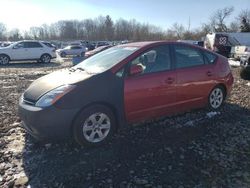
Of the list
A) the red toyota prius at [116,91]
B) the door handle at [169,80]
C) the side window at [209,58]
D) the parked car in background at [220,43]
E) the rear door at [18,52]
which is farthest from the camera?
the parked car in background at [220,43]

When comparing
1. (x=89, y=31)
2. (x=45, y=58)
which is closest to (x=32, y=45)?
(x=45, y=58)

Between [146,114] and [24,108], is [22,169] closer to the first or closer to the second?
[24,108]

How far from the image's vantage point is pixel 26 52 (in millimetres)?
20922

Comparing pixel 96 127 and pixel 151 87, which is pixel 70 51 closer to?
pixel 151 87

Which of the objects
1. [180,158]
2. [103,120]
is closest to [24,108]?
[103,120]

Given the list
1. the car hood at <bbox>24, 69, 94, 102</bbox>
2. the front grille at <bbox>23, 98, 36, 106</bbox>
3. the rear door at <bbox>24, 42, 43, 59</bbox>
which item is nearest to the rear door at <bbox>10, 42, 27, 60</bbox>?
the rear door at <bbox>24, 42, 43, 59</bbox>

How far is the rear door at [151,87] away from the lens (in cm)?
476

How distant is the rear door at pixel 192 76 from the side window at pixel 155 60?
24 centimetres

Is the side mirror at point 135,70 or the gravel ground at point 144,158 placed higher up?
the side mirror at point 135,70

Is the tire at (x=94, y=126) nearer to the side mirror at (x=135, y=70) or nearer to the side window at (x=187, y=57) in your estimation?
the side mirror at (x=135, y=70)

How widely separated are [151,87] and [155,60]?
1.91 feet

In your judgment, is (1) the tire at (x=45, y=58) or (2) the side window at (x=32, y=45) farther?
(1) the tire at (x=45, y=58)

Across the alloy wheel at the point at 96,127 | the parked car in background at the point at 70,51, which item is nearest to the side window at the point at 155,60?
the alloy wheel at the point at 96,127

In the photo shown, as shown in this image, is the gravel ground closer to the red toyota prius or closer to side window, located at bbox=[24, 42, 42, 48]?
the red toyota prius
